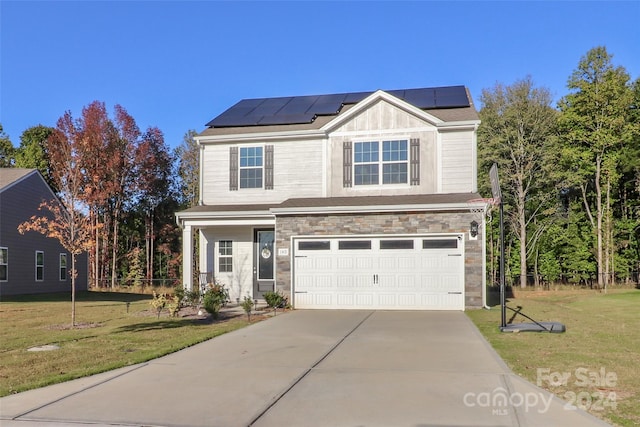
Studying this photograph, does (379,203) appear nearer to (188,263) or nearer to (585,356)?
(188,263)

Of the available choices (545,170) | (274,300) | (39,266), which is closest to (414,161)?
(274,300)

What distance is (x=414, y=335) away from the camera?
10289 millimetres

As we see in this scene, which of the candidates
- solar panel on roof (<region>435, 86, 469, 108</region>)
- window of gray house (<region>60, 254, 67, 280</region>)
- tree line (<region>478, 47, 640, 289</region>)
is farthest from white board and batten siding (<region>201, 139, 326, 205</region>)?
tree line (<region>478, 47, 640, 289</region>)

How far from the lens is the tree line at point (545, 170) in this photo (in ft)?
89.5

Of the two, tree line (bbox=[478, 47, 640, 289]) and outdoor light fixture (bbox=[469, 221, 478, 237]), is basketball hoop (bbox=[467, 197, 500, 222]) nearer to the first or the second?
outdoor light fixture (bbox=[469, 221, 478, 237])

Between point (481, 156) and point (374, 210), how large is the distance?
1675cm

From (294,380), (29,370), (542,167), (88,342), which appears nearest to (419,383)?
(294,380)

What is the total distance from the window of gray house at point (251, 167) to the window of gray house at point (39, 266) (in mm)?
12942

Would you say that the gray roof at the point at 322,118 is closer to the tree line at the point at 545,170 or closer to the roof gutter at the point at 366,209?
the roof gutter at the point at 366,209

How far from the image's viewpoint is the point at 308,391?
6.11m

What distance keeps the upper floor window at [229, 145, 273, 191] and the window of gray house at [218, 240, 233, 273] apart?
199cm

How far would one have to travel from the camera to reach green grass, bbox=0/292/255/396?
7180mm

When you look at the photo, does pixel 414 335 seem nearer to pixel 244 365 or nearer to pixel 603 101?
pixel 244 365

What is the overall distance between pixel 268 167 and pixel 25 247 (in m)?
13.4
